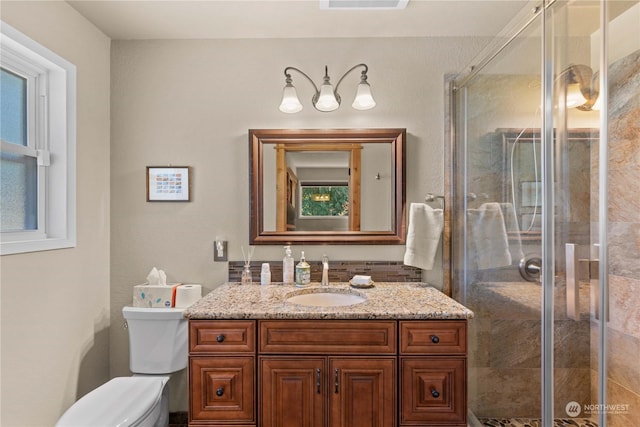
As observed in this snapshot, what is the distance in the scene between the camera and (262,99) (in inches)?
82.6

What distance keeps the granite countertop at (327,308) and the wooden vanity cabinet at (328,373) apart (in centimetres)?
4

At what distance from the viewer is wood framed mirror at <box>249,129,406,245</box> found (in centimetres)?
206

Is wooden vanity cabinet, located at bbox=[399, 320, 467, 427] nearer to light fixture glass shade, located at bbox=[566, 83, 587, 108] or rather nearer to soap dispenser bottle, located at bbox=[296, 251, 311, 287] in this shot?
soap dispenser bottle, located at bbox=[296, 251, 311, 287]

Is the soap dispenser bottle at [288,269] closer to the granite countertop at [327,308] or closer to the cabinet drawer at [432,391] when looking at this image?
the granite countertop at [327,308]

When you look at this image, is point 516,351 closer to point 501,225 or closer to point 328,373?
point 501,225

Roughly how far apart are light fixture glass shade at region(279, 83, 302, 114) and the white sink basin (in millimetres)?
1028

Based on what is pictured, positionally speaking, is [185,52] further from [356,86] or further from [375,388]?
[375,388]

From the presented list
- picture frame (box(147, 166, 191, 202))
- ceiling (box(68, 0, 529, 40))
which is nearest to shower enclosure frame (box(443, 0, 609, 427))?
ceiling (box(68, 0, 529, 40))

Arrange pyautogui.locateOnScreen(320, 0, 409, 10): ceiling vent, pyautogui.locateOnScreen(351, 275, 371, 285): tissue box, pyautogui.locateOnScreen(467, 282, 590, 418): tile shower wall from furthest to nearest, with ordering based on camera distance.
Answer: pyautogui.locateOnScreen(351, 275, 371, 285): tissue box, pyautogui.locateOnScreen(320, 0, 409, 10): ceiling vent, pyautogui.locateOnScreen(467, 282, 590, 418): tile shower wall

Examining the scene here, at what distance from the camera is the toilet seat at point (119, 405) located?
1416mm

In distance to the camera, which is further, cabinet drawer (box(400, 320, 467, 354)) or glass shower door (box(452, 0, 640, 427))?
cabinet drawer (box(400, 320, 467, 354))

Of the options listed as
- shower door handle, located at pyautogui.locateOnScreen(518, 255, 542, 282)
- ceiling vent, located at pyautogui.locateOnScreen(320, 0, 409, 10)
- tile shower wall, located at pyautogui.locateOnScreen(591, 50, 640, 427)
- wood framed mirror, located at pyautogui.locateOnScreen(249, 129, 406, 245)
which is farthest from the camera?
wood framed mirror, located at pyautogui.locateOnScreen(249, 129, 406, 245)

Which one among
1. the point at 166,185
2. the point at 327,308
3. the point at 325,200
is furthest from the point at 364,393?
the point at 166,185

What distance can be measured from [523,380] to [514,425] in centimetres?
23
